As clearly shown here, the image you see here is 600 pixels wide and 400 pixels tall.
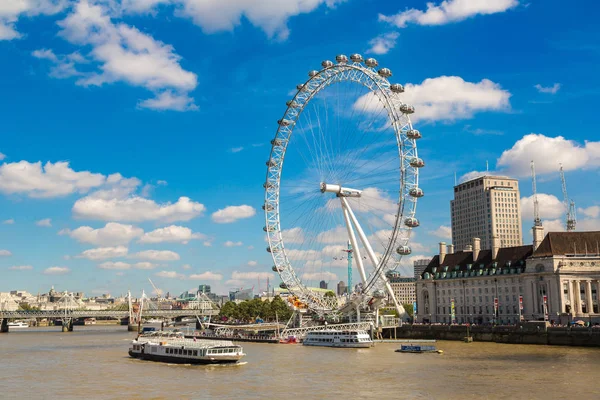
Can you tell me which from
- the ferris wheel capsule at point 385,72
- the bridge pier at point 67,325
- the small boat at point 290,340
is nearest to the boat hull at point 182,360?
the small boat at point 290,340

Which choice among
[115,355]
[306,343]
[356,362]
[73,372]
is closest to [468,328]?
[306,343]

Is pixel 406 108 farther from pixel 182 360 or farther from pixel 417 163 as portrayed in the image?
pixel 182 360

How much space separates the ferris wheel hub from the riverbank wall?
71.8 feet

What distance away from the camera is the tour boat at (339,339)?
82.4m

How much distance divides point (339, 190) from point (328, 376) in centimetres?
3993

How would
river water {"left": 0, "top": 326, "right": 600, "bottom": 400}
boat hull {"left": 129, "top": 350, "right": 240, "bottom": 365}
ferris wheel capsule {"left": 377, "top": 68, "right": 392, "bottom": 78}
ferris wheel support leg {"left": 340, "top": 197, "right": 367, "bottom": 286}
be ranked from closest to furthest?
river water {"left": 0, "top": 326, "right": 600, "bottom": 400}
boat hull {"left": 129, "top": 350, "right": 240, "bottom": 365}
ferris wheel capsule {"left": 377, "top": 68, "right": 392, "bottom": 78}
ferris wheel support leg {"left": 340, "top": 197, "right": 367, "bottom": 286}

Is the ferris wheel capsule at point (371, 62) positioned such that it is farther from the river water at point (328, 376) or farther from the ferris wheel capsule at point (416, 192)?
the river water at point (328, 376)

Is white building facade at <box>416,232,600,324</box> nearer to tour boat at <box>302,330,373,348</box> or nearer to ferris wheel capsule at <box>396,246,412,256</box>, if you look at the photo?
ferris wheel capsule at <box>396,246,412,256</box>

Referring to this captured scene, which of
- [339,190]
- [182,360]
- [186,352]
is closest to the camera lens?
[182,360]

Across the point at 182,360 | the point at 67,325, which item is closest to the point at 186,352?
the point at 182,360

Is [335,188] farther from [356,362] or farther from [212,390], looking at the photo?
[212,390]

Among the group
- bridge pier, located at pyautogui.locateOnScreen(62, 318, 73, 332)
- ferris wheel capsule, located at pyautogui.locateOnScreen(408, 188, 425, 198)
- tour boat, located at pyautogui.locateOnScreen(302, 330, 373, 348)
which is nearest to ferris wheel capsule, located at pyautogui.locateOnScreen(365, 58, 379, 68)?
ferris wheel capsule, located at pyautogui.locateOnScreen(408, 188, 425, 198)

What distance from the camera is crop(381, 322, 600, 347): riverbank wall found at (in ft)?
253

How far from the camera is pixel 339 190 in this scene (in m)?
88.9
